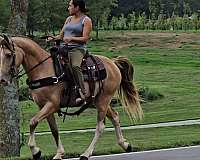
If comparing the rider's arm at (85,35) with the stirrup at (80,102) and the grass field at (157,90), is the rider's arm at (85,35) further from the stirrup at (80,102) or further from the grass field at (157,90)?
the grass field at (157,90)

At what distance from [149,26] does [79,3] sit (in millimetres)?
79098

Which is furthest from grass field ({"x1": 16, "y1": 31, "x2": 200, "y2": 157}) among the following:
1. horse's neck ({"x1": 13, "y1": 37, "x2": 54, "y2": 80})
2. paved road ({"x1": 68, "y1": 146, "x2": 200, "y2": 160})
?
horse's neck ({"x1": 13, "y1": 37, "x2": 54, "y2": 80})

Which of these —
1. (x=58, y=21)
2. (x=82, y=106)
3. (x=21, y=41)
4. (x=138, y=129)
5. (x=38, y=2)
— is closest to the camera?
(x=21, y=41)

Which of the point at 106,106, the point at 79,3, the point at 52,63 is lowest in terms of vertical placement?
the point at 106,106

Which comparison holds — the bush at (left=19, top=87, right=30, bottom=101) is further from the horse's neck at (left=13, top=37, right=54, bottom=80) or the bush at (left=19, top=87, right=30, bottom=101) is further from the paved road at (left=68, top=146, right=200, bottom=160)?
the horse's neck at (left=13, top=37, right=54, bottom=80)

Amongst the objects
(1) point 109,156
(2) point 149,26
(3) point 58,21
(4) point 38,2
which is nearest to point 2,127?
(1) point 109,156

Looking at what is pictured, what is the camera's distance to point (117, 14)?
369 ft

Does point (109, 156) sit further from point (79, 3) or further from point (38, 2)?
point (38, 2)

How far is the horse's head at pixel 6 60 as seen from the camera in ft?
31.0

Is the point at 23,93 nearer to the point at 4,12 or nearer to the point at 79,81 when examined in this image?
the point at 79,81

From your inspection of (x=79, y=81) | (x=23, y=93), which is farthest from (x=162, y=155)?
(x=23, y=93)

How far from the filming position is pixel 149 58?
178 feet

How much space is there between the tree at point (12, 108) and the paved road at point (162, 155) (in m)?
3.30

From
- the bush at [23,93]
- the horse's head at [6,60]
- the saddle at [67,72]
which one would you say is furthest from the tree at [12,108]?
the bush at [23,93]
